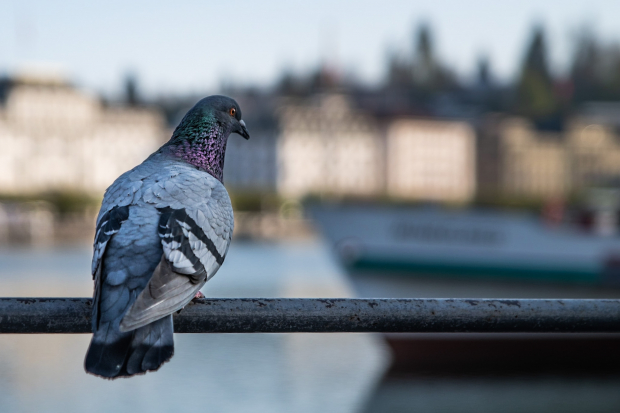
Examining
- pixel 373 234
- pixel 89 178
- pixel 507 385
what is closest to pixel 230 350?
pixel 373 234

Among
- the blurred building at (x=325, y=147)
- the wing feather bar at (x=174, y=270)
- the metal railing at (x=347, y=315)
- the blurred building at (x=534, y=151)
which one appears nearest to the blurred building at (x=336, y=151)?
the blurred building at (x=325, y=147)

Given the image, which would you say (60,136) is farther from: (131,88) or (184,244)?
(184,244)

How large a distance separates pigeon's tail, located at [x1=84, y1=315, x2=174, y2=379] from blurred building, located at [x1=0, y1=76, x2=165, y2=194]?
9553cm

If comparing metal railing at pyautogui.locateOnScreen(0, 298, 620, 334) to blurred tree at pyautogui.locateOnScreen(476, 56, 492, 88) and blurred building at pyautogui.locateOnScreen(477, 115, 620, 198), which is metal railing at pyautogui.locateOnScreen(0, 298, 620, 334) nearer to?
blurred building at pyautogui.locateOnScreen(477, 115, 620, 198)

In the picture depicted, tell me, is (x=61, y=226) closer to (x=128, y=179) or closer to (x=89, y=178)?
(x=89, y=178)

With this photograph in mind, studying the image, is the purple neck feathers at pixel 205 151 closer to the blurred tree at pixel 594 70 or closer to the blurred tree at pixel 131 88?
the blurred tree at pixel 131 88

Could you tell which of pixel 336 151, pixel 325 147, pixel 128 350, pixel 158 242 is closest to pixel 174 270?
pixel 158 242

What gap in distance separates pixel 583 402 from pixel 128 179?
40.8 ft

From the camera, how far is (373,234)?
16828 millimetres

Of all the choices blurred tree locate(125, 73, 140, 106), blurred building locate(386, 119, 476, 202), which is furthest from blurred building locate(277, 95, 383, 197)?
blurred tree locate(125, 73, 140, 106)

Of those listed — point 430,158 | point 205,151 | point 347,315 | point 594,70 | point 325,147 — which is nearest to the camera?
point 347,315

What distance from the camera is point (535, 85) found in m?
128

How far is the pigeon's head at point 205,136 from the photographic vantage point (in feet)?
10.1

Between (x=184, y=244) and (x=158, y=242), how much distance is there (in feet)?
0.22
